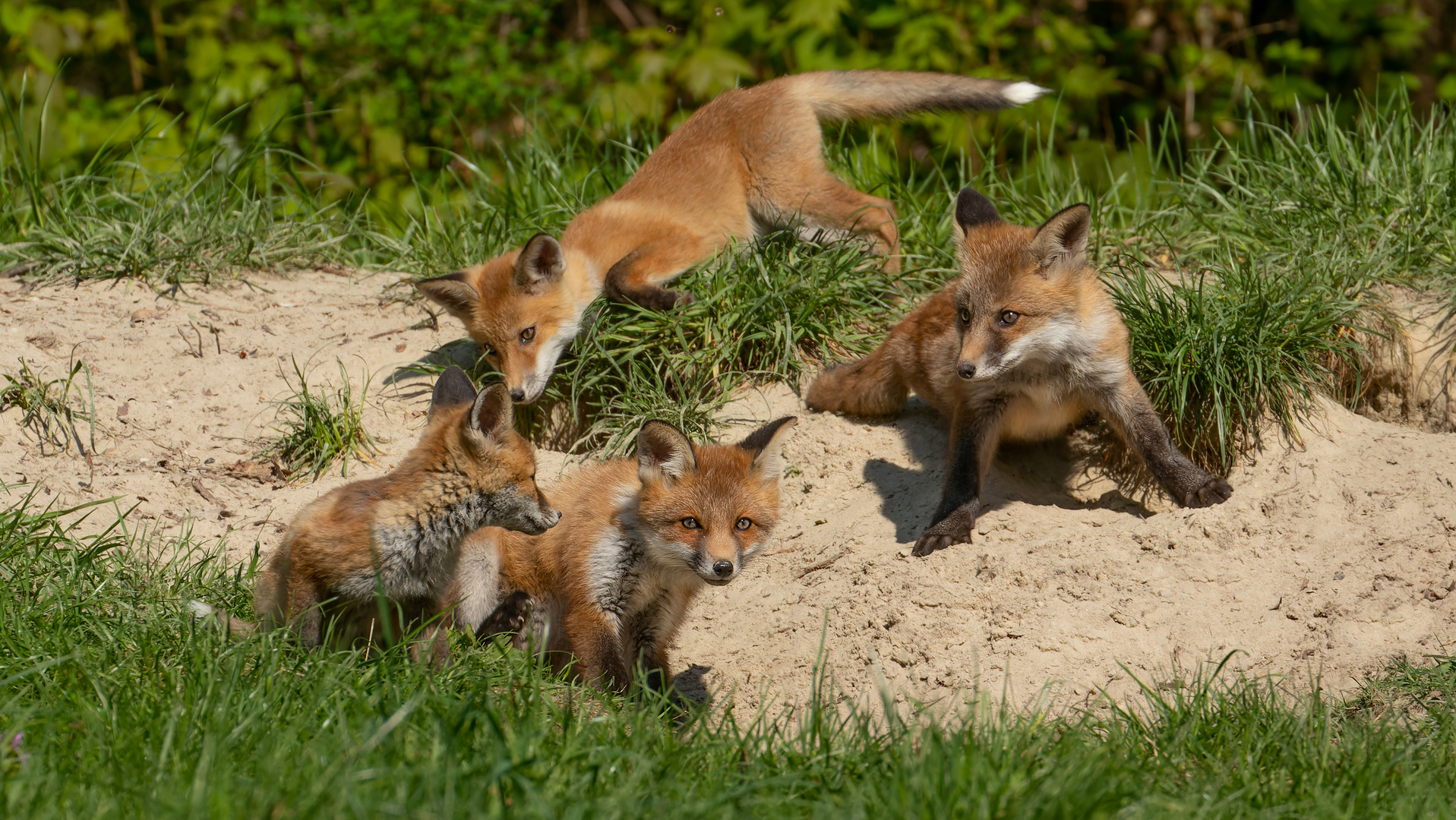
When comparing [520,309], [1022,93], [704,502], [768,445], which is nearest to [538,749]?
[704,502]

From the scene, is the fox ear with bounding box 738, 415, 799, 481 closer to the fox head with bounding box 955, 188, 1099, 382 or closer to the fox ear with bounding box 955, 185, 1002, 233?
the fox head with bounding box 955, 188, 1099, 382

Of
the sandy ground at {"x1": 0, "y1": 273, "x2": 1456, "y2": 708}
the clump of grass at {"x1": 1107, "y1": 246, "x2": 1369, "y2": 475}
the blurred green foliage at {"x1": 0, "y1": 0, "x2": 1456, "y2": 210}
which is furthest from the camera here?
the blurred green foliage at {"x1": 0, "y1": 0, "x2": 1456, "y2": 210}

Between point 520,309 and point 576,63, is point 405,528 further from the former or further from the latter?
point 576,63

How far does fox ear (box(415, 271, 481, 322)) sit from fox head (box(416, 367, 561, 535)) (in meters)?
1.63

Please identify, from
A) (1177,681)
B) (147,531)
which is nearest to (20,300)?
(147,531)

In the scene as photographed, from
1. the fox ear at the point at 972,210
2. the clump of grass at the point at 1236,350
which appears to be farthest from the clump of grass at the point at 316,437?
the clump of grass at the point at 1236,350

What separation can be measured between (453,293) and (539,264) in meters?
0.43

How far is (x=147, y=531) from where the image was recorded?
449 centimetres

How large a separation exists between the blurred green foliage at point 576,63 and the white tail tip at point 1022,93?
1326 millimetres

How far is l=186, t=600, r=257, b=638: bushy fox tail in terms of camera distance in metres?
3.36

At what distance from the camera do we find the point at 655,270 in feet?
18.4

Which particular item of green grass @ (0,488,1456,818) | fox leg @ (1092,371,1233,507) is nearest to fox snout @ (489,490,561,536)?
green grass @ (0,488,1456,818)

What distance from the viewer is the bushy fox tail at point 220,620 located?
11.0 ft

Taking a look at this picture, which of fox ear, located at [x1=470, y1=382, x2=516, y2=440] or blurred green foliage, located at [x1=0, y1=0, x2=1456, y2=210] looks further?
blurred green foliage, located at [x1=0, y1=0, x2=1456, y2=210]
